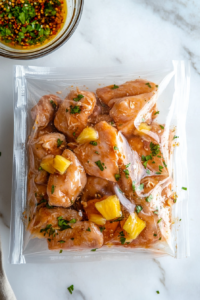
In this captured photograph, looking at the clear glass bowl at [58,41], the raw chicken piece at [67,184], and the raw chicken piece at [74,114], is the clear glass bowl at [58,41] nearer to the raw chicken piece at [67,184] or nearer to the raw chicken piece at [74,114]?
the raw chicken piece at [74,114]

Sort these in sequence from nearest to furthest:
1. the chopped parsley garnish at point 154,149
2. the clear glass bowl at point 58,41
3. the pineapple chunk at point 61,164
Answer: the pineapple chunk at point 61,164 < the chopped parsley garnish at point 154,149 < the clear glass bowl at point 58,41

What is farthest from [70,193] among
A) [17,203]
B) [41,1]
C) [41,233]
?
[41,1]

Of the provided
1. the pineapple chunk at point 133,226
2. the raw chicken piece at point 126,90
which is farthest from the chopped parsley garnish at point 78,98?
the pineapple chunk at point 133,226

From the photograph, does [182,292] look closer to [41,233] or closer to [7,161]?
[41,233]

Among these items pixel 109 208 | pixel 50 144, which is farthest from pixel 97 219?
pixel 50 144

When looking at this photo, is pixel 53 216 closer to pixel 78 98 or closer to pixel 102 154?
pixel 102 154
